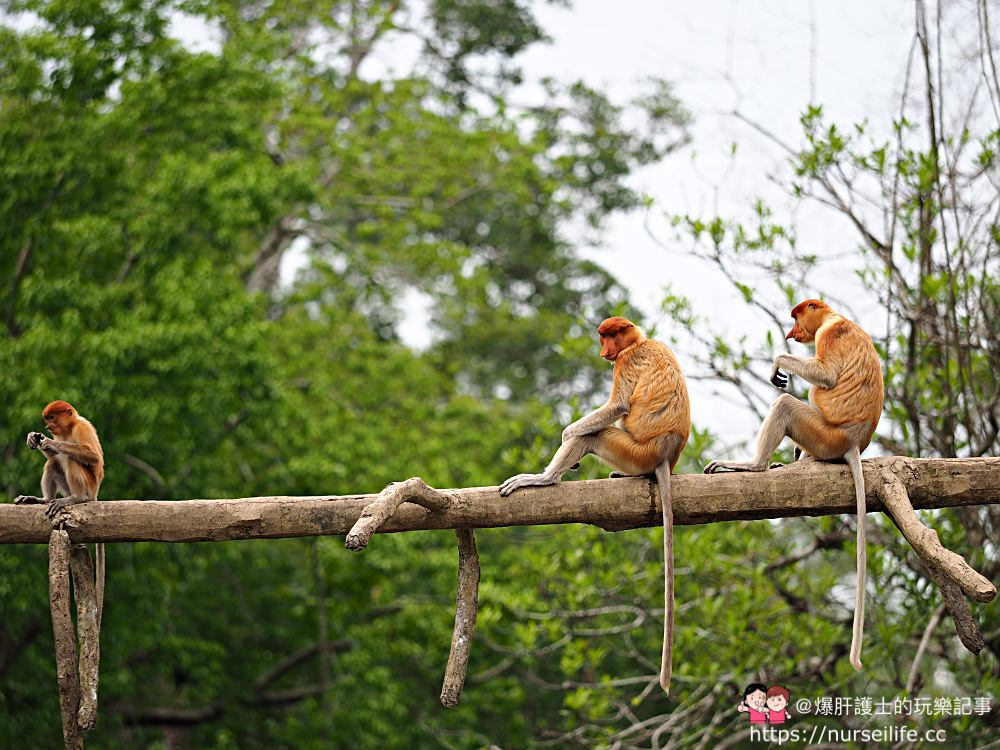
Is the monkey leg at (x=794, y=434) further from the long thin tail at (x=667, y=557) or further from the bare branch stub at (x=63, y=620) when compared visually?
the bare branch stub at (x=63, y=620)

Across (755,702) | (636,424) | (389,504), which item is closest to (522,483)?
(636,424)

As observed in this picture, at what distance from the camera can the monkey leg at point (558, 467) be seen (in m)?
3.82

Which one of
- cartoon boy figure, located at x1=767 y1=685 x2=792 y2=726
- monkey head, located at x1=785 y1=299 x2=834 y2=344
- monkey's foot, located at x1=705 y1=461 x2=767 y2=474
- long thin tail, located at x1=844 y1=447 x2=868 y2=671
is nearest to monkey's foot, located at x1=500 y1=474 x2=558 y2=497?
monkey's foot, located at x1=705 y1=461 x2=767 y2=474

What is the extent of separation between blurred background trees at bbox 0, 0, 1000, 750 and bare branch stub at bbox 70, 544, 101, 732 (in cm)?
337

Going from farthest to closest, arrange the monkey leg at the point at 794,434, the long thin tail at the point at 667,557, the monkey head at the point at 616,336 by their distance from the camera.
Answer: the monkey head at the point at 616,336
the monkey leg at the point at 794,434
the long thin tail at the point at 667,557

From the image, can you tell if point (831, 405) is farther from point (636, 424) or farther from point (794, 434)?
point (636, 424)

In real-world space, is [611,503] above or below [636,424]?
below

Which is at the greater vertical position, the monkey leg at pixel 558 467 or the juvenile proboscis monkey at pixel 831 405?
the juvenile proboscis monkey at pixel 831 405

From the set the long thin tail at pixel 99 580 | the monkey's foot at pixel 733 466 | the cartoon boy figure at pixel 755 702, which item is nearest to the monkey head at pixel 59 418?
the long thin tail at pixel 99 580

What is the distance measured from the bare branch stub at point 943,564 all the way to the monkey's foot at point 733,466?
39 cm

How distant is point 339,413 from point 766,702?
20.9 ft

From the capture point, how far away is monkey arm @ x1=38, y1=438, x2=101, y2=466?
4.53 meters

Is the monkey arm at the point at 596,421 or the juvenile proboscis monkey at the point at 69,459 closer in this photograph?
the monkey arm at the point at 596,421

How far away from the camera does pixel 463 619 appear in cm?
388
